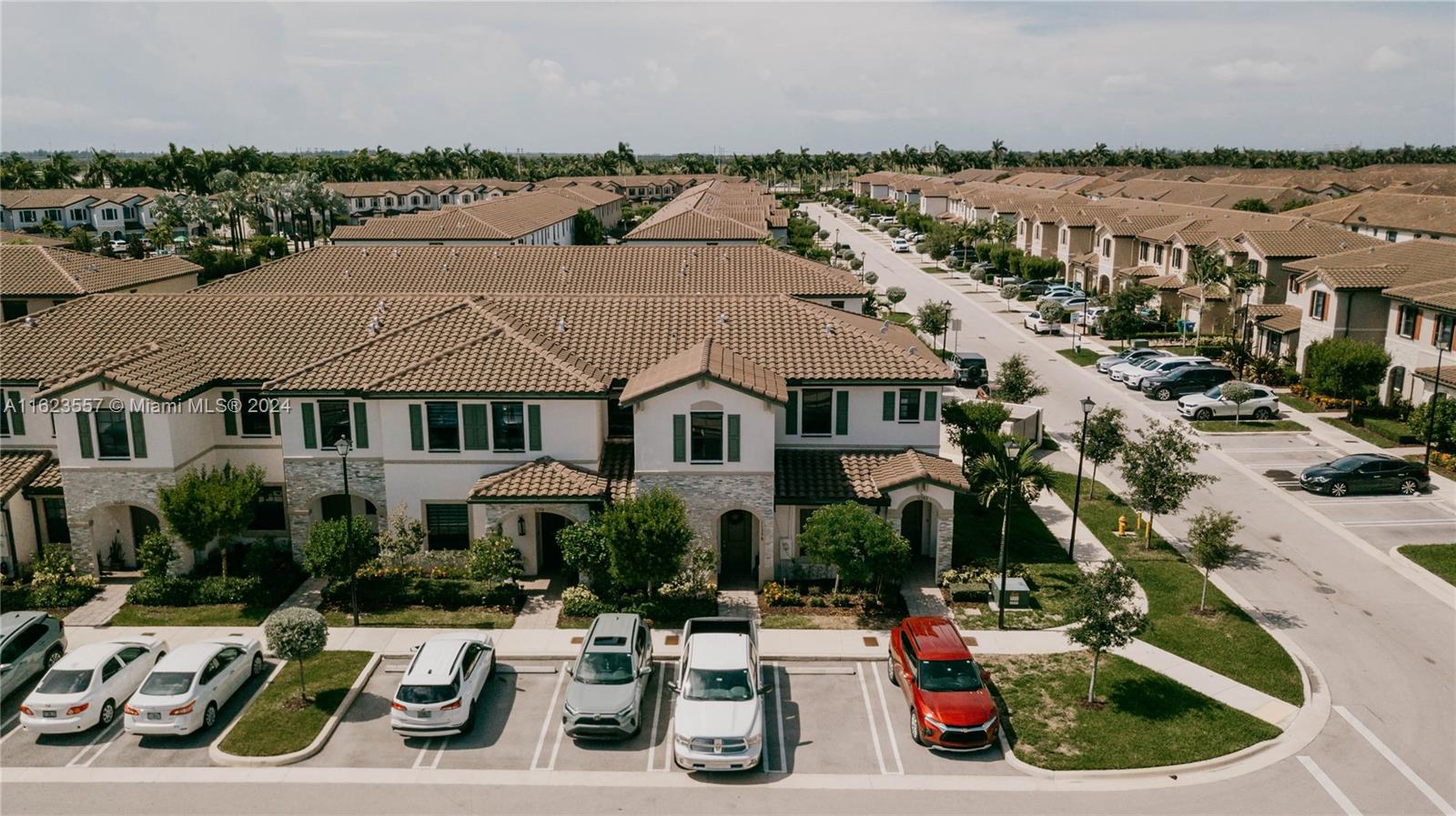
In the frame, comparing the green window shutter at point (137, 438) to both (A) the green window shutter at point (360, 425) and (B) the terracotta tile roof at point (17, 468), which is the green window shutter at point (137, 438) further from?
(A) the green window shutter at point (360, 425)

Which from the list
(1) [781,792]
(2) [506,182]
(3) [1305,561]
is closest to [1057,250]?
(3) [1305,561]

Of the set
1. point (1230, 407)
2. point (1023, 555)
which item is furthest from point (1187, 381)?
point (1023, 555)

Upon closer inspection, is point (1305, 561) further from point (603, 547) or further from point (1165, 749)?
point (603, 547)

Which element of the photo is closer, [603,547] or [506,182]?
[603,547]

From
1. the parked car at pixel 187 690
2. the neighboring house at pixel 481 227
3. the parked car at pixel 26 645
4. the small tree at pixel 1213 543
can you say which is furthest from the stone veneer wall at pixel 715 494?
the neighboring house at pixel 481 227

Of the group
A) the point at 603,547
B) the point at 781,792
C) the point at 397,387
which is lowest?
the point at 781,792

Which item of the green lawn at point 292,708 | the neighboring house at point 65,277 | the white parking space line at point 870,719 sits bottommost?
the white parking space line at point 870,719

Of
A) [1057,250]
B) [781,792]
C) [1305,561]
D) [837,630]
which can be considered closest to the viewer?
[781,792]

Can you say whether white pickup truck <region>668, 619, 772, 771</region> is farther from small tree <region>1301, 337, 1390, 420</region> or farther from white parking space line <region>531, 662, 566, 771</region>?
small tree <region>1301, 337, 1390, 420</region>
